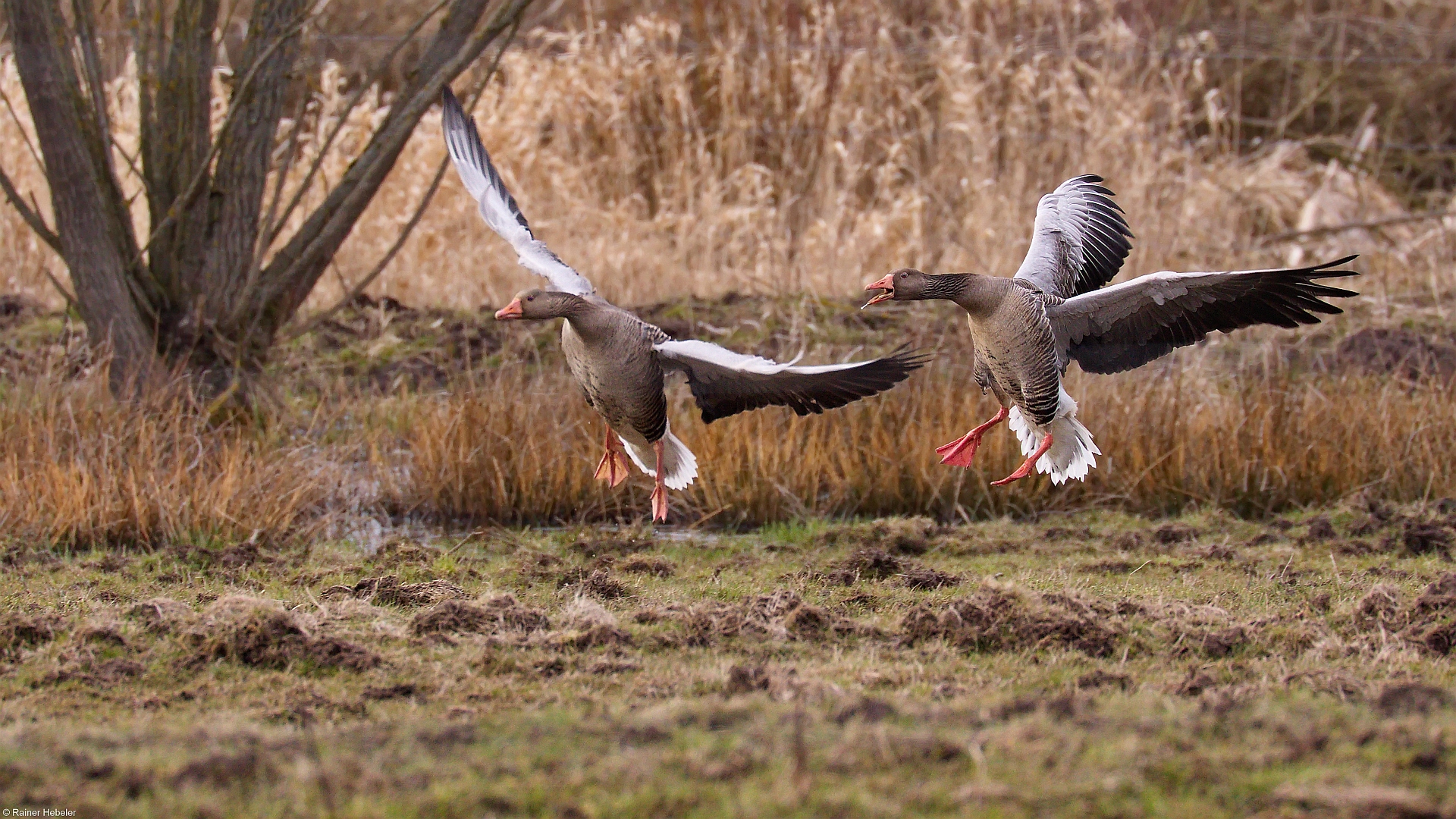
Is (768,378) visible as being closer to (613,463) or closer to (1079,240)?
(613,463)

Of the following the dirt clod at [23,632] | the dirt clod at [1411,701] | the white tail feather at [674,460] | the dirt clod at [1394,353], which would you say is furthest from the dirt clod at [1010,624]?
the dirt clod at [1394,353]

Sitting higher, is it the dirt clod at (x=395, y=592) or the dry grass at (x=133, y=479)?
the dry grass at (x=133, y=479)

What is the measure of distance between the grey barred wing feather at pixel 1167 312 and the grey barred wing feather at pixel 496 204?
78.9 inches

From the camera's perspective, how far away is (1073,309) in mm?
5645

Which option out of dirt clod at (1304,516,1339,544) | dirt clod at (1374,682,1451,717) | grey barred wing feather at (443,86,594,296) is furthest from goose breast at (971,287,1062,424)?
dirt clod at (1374,682,1451,717)

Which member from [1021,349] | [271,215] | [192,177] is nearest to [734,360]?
[1021,349]

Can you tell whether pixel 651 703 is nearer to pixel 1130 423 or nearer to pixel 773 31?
pixel 1130 423

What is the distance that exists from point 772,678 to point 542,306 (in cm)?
183

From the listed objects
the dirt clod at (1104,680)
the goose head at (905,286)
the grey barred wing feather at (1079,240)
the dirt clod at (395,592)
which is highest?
the grey barred wing feather at (1079,240)

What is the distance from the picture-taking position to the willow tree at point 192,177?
7.13 meters

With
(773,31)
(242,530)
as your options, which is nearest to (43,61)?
(242,530)

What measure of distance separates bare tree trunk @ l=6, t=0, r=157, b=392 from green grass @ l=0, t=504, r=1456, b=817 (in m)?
1.67

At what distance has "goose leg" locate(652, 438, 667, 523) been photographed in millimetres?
5863

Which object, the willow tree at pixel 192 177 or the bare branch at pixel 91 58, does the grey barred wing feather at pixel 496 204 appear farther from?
the bare branch at pixel 91 58
